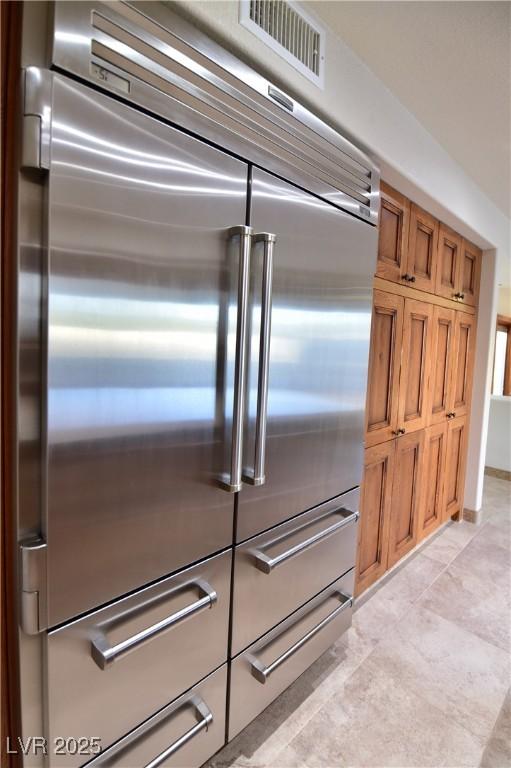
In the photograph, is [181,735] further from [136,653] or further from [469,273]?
[469,273]

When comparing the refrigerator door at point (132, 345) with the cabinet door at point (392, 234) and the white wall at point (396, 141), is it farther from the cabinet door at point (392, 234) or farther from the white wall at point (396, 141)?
the cabinet door at point (392, 234)

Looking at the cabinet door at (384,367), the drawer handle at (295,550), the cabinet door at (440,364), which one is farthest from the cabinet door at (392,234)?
the drawer handle at (295,550)

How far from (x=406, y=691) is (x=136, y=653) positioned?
1.26 metres

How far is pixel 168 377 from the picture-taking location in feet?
3.11

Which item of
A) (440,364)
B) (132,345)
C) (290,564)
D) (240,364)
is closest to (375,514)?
(290,564)

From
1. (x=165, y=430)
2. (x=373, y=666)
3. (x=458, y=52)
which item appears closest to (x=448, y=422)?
(x=373, y=666)

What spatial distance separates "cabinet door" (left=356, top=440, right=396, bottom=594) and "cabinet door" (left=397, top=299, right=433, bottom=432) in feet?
0.83

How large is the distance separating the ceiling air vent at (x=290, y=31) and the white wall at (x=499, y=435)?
4.19m

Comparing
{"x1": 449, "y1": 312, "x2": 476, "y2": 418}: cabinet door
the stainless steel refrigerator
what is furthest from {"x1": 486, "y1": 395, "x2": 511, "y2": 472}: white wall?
the stainless steel refrigerator

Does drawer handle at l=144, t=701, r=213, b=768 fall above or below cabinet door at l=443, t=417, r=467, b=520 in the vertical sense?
below

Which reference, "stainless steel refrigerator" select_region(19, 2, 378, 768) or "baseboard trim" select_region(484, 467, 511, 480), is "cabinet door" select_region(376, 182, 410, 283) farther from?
"baseboard trim" select_region(484, 467, 511, 480)

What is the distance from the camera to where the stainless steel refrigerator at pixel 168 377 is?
0.77 metres

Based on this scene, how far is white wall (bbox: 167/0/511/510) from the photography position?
3.51 ft

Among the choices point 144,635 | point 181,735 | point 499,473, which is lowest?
point 499,473
